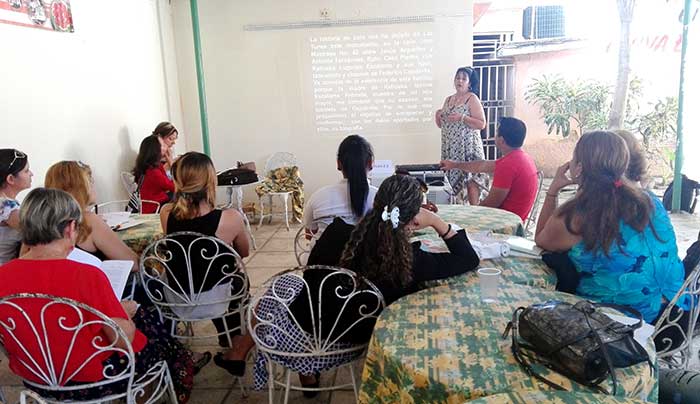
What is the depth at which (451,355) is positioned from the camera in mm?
1256

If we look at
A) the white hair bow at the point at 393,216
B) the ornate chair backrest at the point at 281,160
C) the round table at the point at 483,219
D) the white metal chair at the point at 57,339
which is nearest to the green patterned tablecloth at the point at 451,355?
the white hair bow at the point at 393,216

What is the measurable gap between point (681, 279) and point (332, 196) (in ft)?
4.81

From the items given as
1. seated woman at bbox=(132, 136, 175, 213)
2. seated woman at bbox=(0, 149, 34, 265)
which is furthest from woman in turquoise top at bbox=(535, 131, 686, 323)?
seated woman at bbox=(132, 136, 175, 213)

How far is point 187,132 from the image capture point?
5.83 meters

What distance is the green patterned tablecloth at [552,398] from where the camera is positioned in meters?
1.04

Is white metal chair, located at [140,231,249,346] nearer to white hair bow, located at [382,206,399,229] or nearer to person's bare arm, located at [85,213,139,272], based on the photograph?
person's bare arm, located at [85,213,139,272]

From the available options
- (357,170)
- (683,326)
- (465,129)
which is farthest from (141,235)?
(465,129)

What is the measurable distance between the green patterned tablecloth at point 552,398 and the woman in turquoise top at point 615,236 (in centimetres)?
84

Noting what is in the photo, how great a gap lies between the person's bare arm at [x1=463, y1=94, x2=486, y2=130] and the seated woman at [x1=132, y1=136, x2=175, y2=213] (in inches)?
102

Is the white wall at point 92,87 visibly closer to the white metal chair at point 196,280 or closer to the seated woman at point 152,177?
the seated woman at point 152,177

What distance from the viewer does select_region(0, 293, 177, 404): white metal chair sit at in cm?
145

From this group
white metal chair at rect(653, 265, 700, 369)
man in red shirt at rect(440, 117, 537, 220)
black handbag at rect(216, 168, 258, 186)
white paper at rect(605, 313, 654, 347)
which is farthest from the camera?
black handbag at rect(216, 168, 258, 186)

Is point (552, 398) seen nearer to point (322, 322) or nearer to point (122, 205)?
point (322, 322)

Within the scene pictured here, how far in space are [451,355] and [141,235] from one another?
1.84 meters
